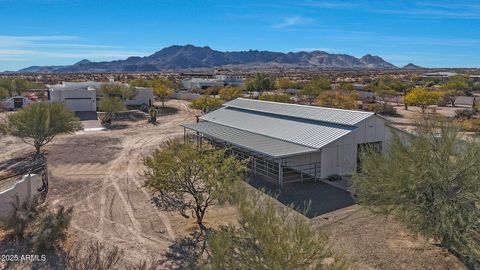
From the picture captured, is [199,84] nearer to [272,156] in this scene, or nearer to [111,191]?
[111,191]

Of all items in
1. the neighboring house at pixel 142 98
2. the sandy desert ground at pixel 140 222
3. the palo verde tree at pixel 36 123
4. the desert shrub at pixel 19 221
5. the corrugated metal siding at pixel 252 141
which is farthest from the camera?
the neighboring house at pixel 142 98

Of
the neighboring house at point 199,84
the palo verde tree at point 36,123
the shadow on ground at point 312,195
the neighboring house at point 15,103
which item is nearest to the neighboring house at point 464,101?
the neighboring house at point 199,84

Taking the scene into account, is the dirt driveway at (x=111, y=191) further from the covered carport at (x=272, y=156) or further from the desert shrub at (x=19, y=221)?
the covered carport at (x=272, y=156)

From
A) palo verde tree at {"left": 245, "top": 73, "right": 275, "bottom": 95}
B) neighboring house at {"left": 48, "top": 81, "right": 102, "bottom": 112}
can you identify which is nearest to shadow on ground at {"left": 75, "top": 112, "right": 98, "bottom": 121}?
neighboring house at {"left": 48, "top": 81, "right": 102, "bottom": 112}

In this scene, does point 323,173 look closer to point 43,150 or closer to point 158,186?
point 158,186

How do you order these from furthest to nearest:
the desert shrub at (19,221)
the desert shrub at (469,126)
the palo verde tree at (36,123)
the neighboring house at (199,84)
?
the neighboring house at (199,84), the palo verde tree at (36,123), the desert shrub at (469,126), the desert shrub at (19,221)

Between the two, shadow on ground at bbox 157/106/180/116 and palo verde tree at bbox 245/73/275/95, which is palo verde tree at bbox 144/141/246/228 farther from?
palo verde tree at bbox 245/73/275/95

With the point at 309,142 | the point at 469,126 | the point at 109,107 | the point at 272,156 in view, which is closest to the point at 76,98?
the point at 109,107
